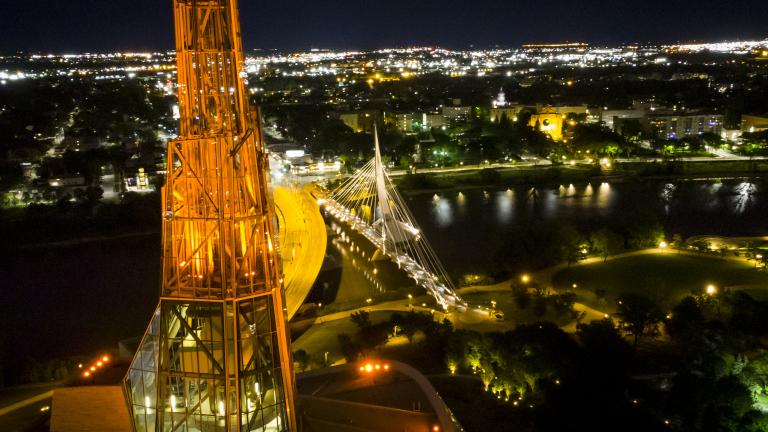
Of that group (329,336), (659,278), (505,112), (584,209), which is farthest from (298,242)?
(505,112)

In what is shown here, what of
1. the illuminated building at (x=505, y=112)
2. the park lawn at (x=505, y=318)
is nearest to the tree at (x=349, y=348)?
the park lawn at (x=505, y=318)

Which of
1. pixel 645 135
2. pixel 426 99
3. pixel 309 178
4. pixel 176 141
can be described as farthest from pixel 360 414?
pixel 426 99

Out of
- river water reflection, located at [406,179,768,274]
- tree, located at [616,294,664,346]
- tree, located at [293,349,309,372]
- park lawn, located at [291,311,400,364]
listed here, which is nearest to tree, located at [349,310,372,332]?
park lawn, located at [291,311,400,364]

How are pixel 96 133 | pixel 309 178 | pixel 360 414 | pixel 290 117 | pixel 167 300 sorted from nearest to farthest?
1. pixel 167 300
2. pixel 360 414
3. pixel 309 178
4. pixel 96 133
5. pixel 290 117

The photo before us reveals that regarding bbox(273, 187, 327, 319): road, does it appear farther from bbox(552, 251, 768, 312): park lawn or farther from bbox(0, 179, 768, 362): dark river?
bbox(552, 251, 768, 312): park lawn

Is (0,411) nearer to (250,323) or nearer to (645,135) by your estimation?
(250,323)
